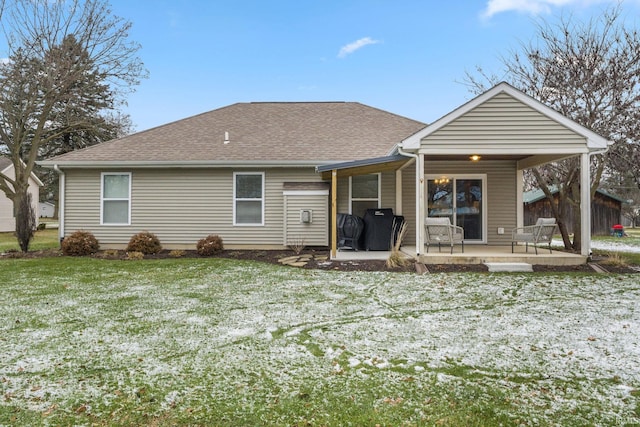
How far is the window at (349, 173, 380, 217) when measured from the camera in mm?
10766

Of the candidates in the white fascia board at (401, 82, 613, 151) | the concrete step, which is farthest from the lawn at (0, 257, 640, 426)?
the white fascia board at (401, 82, 613, 151)

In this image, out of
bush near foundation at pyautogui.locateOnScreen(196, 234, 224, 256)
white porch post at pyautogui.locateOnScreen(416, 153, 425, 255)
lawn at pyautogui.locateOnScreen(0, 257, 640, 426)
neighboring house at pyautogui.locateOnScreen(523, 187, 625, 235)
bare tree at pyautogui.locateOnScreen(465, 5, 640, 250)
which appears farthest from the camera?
neighboring house at pyautogui.locateOnScreen(523, 187, 625, 235)

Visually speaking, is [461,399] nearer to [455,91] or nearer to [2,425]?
[2,425]

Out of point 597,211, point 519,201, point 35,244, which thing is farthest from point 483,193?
point 597,211

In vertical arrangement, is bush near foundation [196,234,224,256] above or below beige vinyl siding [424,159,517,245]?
below

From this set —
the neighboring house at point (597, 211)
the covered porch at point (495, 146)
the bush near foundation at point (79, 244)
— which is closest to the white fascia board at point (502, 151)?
the covered porch at point (495, 146)

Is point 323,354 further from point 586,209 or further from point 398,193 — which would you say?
point 398,193

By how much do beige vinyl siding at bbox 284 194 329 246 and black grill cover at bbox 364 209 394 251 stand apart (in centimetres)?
125

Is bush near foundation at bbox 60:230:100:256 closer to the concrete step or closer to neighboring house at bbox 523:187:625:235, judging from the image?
the concrete step

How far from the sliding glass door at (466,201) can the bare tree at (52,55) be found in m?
14.6

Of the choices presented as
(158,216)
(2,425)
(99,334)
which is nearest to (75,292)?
(99,334)

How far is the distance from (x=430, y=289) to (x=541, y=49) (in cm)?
954

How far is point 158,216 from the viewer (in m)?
10.8

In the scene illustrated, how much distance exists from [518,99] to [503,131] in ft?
2.29
